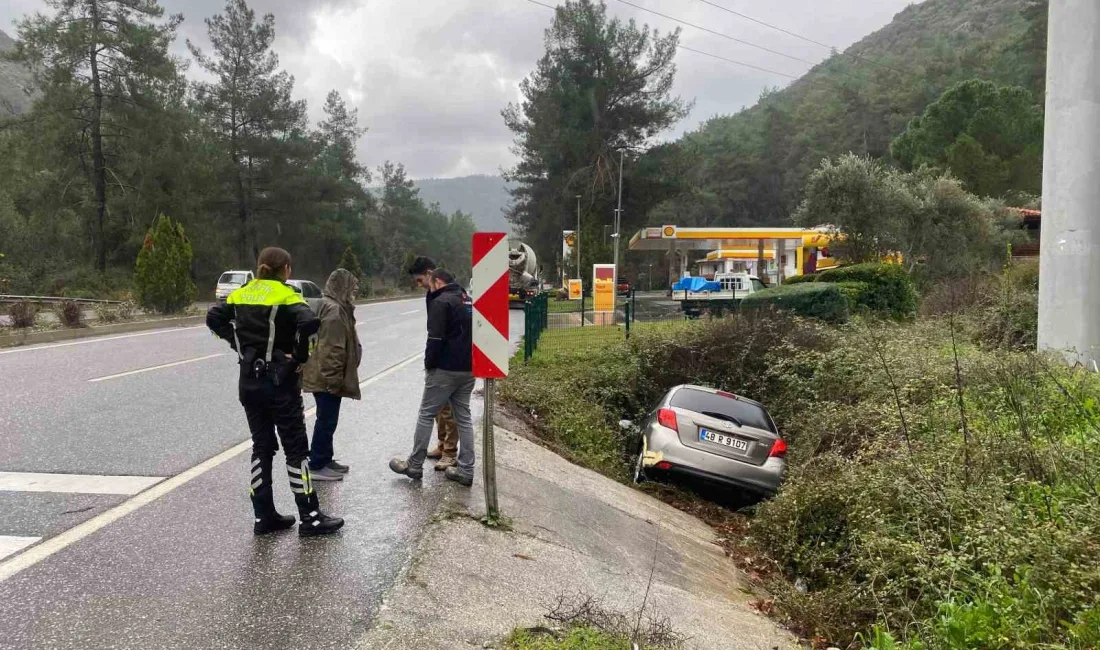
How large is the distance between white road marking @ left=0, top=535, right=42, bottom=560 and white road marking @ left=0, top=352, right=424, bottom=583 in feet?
0.23

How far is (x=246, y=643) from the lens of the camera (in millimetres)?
3521

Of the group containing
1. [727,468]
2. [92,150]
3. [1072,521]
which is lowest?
[727,468]

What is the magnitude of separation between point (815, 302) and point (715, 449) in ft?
29.6

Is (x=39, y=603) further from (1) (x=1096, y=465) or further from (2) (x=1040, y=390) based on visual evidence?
(2) (x=1040, y=390)

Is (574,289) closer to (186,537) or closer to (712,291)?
(712,291)

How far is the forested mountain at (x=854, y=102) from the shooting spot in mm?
68688

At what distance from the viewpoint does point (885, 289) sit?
1820cm

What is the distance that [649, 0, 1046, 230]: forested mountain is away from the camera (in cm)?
6869

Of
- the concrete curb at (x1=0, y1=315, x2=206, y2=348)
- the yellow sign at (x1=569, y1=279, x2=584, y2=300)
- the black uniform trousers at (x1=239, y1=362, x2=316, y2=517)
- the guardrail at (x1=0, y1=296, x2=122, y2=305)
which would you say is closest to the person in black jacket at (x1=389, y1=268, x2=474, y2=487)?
the black uniform trousers at (x1=239, y1=362, x2=316, y2=517)

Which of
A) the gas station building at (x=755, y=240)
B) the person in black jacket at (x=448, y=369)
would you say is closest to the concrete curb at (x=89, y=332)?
the person in black jacket at (x=448, y=369)

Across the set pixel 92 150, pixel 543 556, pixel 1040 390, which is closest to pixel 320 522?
pixel 543 556

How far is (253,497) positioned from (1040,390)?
7.84 meters

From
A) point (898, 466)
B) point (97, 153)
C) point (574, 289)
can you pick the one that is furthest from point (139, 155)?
point (898, 466)

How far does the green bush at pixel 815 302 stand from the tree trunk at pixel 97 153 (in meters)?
36.6
